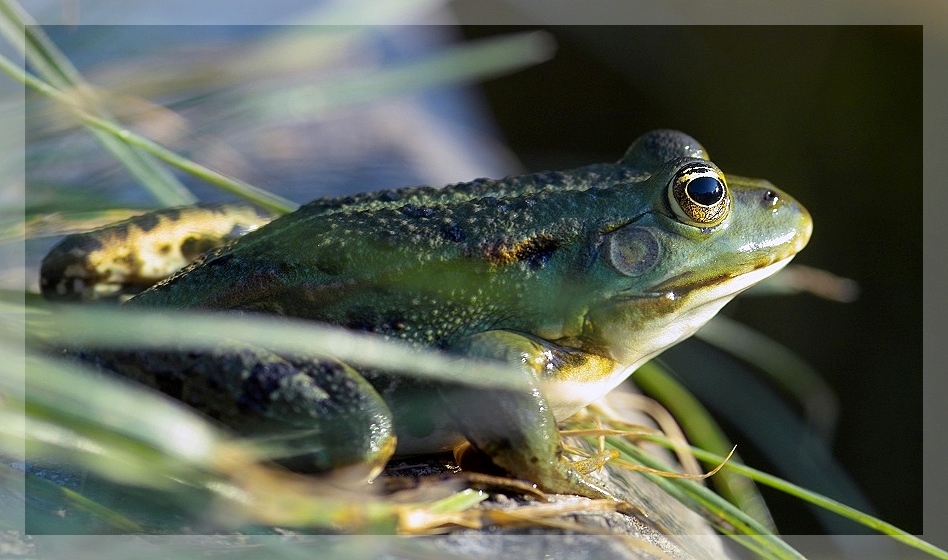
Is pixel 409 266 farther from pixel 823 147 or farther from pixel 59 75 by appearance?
pixel 823 147

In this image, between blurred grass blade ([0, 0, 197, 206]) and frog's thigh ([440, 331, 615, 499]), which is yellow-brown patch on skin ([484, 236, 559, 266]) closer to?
frog's thigh ([440, 331, 615, 499])

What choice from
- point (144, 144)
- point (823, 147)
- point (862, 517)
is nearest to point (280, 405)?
point (144, 144)

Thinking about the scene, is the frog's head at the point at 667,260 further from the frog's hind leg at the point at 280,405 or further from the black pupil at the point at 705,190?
the frog's hind leg at the point at 280,405

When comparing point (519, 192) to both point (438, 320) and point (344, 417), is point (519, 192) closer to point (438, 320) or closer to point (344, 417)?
point (438, 320)

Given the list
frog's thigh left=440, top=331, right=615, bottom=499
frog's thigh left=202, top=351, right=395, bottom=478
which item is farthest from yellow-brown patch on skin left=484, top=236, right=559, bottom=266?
frog's thigh left=202, top=351, right=395, bottom=478

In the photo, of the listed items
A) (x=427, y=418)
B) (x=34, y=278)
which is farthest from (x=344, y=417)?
(x=34, y=278)

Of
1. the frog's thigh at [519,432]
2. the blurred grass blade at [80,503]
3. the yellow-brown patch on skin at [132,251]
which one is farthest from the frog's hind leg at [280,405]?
the yellow-brown patch on skin at [132,251]

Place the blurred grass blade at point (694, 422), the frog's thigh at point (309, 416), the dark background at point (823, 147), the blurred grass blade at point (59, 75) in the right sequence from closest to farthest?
the frog's thigh at point (309, 416) < the blurred grass blade at point (59, 75) < the blurred grass blade at point (694, 422) < the dark background at point (823, 147)
